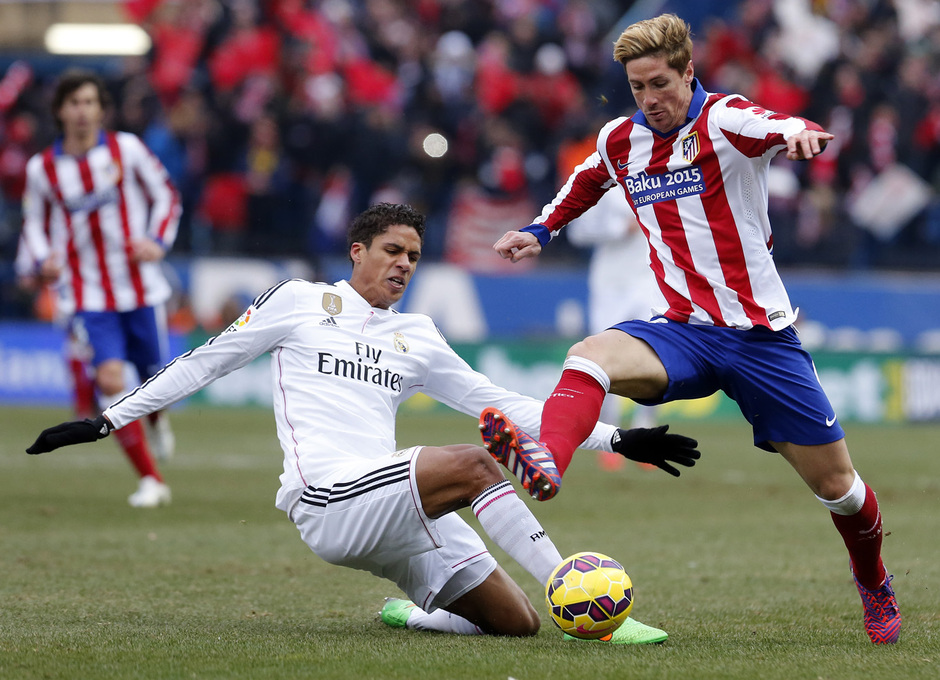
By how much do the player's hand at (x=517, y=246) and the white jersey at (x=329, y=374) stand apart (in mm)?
423

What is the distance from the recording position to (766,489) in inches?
393

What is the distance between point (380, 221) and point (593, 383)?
1051 millimetres

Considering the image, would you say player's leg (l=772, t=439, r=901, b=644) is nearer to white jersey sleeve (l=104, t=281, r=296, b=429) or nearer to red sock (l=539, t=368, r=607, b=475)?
red sock (l=539, t=368, r=607, b=475)

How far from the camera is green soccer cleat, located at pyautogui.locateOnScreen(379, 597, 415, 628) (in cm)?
502

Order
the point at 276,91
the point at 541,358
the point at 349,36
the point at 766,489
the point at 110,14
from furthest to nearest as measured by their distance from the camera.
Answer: the point at 110,14
the point at 349,36
the point at 276,91
the point at 541,358
the point at 766,489

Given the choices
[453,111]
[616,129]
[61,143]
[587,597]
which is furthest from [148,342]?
[453,111]

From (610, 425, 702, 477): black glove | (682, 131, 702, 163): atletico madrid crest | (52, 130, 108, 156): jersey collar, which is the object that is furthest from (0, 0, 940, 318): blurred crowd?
(610, 425, 702, 477): black glove

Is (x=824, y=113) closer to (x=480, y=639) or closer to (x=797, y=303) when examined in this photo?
(x=797, y=303)

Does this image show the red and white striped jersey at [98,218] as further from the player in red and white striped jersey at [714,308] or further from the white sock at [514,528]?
the white sock at [514,528]

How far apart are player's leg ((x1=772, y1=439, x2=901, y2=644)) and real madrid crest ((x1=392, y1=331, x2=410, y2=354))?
1423 mm

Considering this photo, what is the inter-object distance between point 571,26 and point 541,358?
615cm

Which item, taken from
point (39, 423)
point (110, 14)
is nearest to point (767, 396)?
point (39, 423)

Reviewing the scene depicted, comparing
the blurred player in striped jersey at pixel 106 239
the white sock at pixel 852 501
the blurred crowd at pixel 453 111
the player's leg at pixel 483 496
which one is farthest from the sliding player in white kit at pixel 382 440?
the blurred crowd at pixel 453 111

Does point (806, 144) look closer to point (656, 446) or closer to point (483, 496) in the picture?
point (656, 446)
